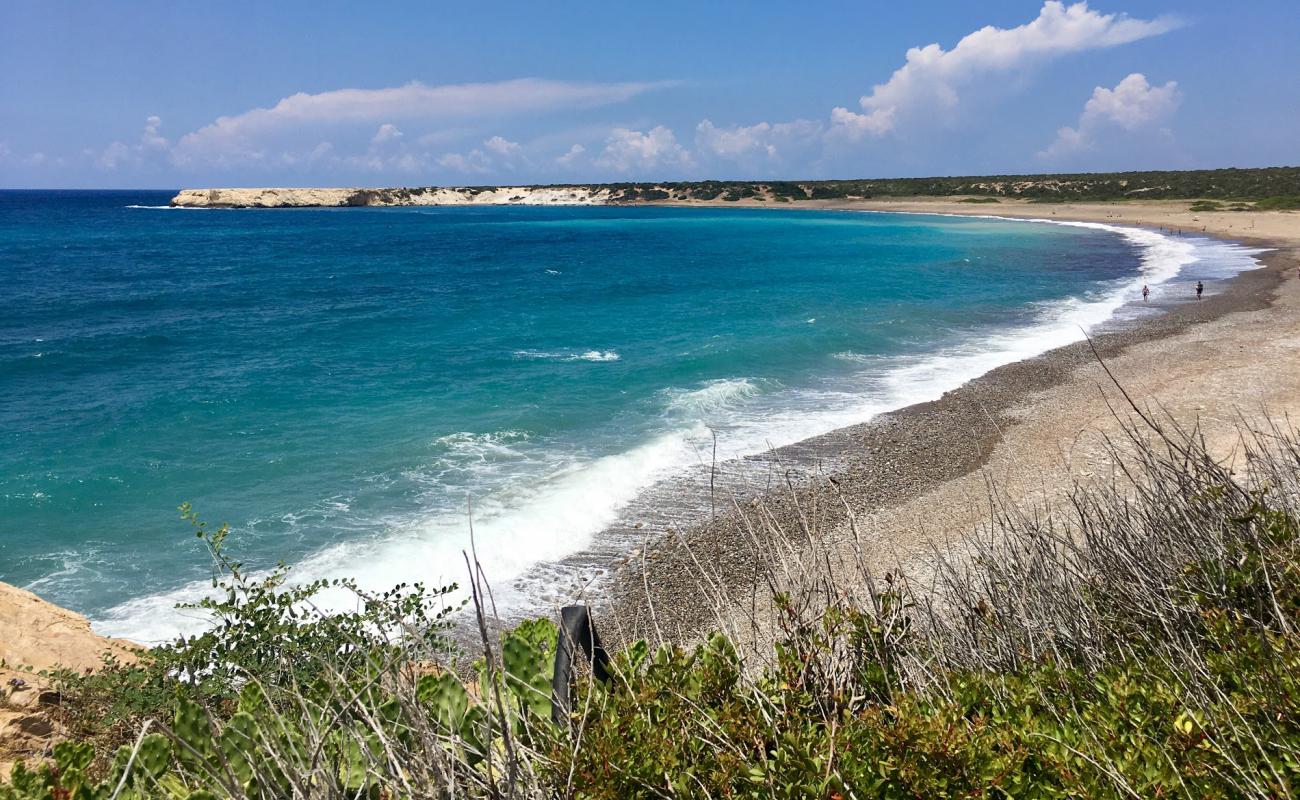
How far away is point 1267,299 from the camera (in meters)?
32.7

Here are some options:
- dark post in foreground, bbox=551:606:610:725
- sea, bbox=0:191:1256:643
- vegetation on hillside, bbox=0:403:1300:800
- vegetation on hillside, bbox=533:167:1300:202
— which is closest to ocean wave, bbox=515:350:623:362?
sea, bbox=0:191:1256:643

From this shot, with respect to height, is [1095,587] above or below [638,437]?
above

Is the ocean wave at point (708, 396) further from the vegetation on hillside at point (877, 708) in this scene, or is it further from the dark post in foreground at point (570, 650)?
the dark post in foreground at point (570, 650)

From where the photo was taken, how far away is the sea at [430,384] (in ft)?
44.5

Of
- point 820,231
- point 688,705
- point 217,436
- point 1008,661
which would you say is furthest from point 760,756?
point 820,231

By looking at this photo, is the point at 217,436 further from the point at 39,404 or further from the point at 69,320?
the point at 69,320

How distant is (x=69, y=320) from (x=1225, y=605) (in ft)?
138

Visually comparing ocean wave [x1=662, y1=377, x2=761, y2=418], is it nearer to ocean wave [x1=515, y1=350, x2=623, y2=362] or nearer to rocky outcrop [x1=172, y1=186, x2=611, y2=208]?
ocean wave [x1=515, y1=350, x2=623, y2=362]

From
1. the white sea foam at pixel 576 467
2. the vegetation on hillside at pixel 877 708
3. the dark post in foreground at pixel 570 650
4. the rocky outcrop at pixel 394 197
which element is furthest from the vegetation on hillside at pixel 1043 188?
the dark post in foreground at pixel 570 650

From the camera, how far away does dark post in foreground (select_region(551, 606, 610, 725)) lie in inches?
154

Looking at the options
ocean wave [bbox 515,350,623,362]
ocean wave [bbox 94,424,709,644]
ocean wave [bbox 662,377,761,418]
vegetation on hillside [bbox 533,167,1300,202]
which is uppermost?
vegetation on hillside [bbox 533,167,1300,202]

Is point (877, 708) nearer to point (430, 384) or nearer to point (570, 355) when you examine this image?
point (430, 384)

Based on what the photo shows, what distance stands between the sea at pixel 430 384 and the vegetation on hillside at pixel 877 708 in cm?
185

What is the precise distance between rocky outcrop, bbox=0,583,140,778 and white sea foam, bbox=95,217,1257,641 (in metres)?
1.95
